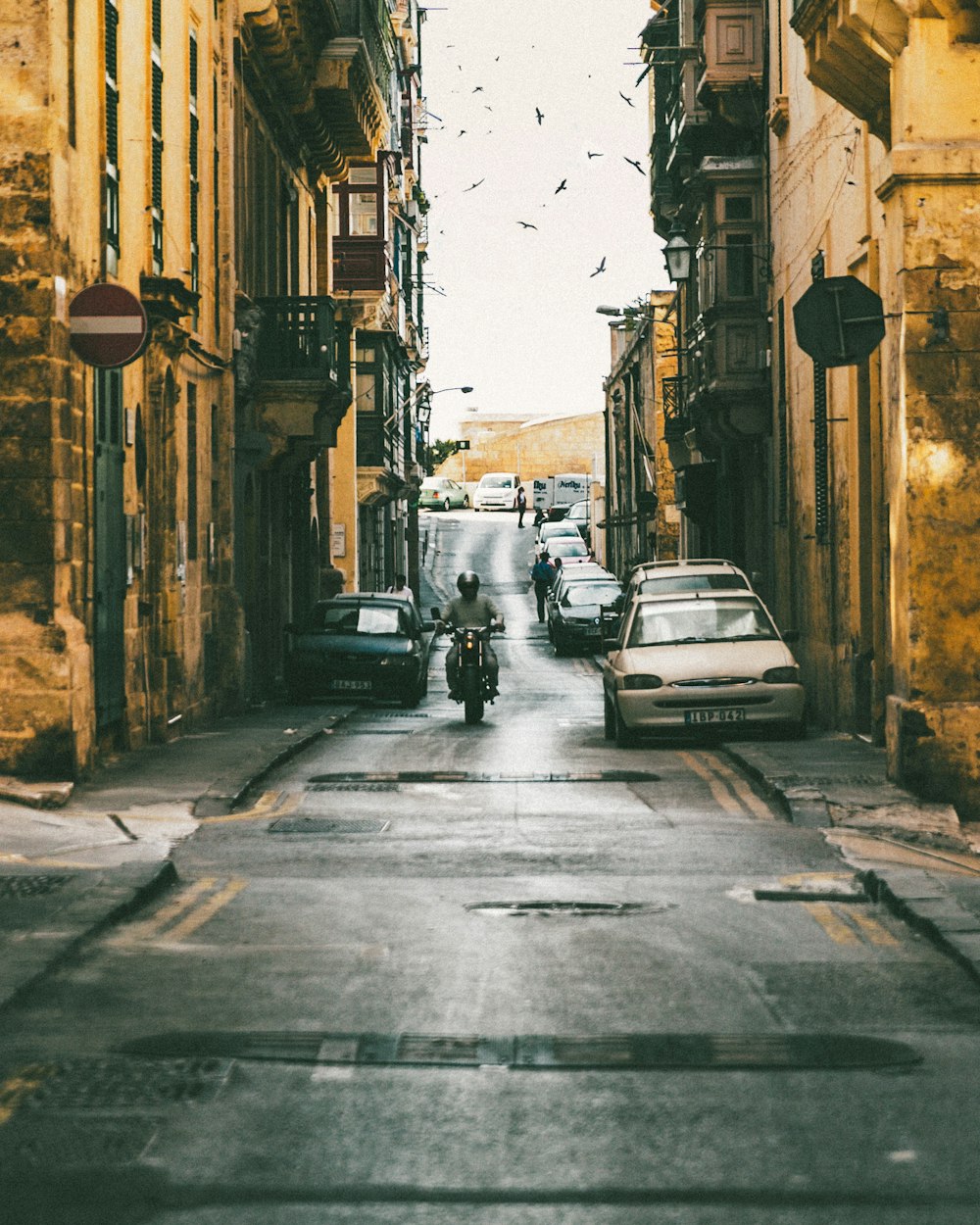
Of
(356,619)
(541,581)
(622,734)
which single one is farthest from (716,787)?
(541,581)

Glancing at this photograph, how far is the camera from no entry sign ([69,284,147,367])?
49.7ft

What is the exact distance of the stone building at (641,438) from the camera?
190 feet

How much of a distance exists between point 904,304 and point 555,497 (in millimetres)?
94559

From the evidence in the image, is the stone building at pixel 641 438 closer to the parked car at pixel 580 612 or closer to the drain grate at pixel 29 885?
the parked car at pixel 580 612

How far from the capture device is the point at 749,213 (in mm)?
32688

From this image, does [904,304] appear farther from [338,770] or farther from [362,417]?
[362,417]

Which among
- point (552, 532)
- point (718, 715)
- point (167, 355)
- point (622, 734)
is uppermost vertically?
point (552, 532)

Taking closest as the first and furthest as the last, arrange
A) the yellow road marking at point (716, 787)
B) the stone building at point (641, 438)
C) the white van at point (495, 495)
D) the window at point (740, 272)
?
A: the yellow road marking at point (716, 787) < the window at point (740, 272) < the stone building at point (641, 438) < the white van at point (495, 495)

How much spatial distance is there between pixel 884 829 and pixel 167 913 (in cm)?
527

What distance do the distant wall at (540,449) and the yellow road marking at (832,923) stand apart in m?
123

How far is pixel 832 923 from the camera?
9289mm

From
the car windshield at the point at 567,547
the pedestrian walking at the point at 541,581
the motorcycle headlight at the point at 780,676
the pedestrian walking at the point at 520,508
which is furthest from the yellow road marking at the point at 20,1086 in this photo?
the pedestrian walking at the point at 520,508

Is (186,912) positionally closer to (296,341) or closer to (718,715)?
(718,715)

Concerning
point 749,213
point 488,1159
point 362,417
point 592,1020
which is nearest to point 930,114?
point 592,1020
